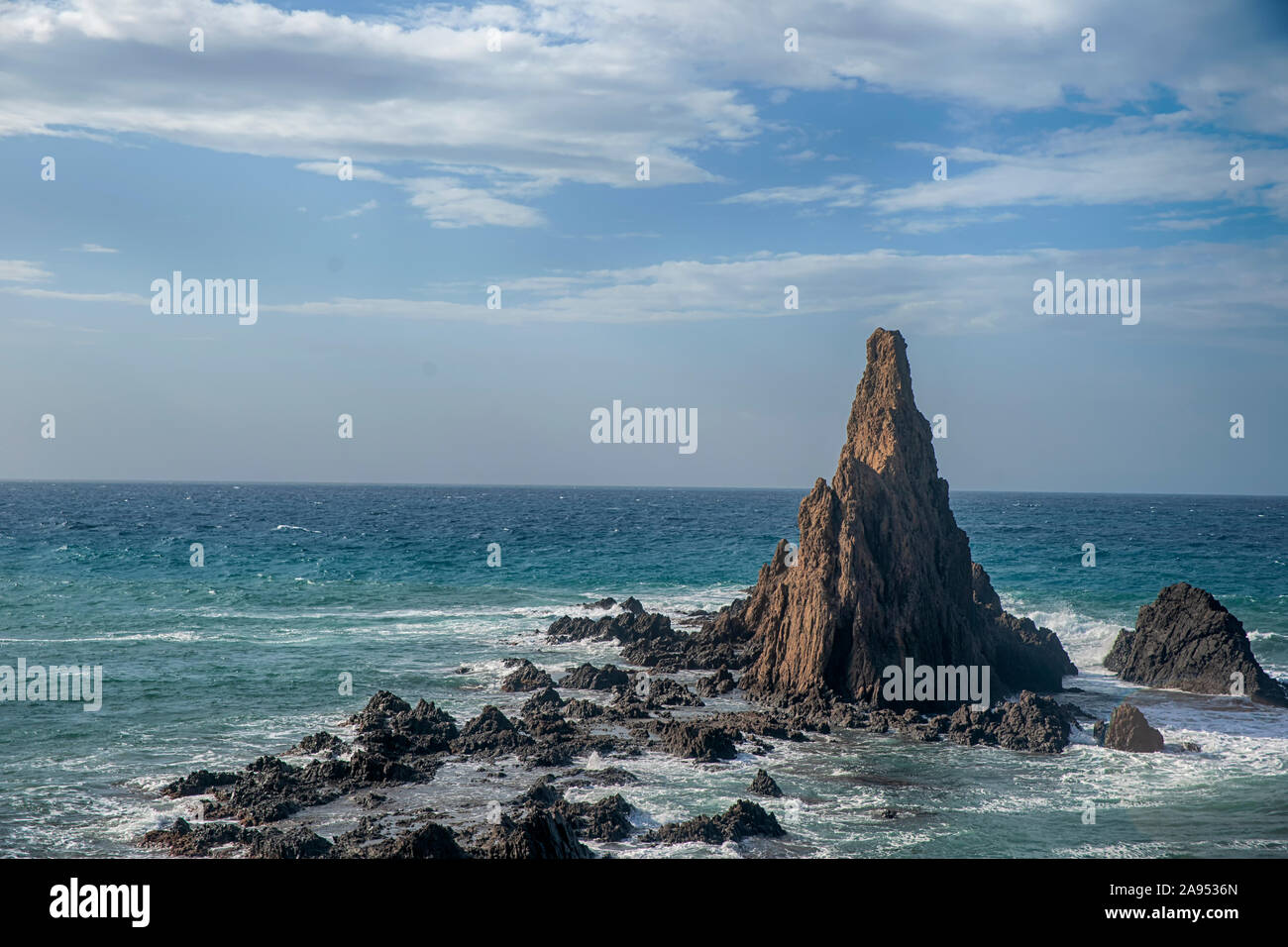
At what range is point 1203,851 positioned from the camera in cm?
1962

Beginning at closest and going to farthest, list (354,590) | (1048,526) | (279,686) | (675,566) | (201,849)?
(201,849)
(279,686)
(354,590)
(675,566)
(1048,526)

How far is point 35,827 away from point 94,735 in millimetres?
8653

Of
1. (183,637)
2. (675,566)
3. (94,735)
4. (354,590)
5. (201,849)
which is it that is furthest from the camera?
(675,566)

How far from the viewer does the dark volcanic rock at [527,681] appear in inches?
1401

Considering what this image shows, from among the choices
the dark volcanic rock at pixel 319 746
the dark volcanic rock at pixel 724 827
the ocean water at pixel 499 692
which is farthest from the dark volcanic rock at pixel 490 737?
the dark volcanic rock at pixel 724 827

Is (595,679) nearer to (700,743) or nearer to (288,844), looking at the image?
(700,743)

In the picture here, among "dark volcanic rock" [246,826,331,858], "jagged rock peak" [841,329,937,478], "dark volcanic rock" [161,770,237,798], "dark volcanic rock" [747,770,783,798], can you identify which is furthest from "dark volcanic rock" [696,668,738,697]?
"dark volcanic rock" [246,826,331,858]

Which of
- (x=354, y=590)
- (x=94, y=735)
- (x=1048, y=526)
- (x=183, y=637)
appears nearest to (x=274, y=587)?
(x=354, y=590)

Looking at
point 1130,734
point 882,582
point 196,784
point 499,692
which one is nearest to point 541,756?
point 196,784

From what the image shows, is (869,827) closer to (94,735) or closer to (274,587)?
(94,735)

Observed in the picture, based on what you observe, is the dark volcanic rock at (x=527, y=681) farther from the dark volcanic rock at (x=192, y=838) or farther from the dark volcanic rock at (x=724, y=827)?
the dark volcanic rock at (x=192, y=838)

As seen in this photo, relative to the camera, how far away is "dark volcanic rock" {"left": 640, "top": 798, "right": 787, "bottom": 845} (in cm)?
1967

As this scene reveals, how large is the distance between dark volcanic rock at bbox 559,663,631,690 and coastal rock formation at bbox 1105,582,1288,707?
22.2 metres
